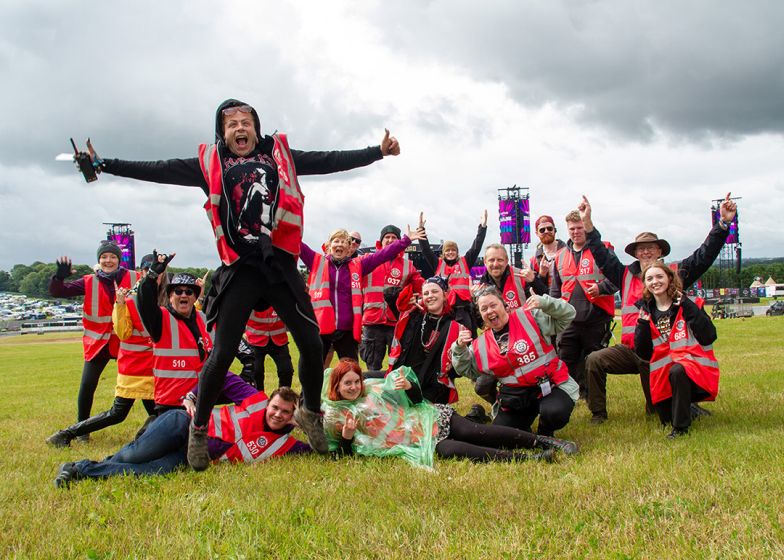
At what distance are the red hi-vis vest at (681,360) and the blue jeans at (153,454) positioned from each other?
4.22m

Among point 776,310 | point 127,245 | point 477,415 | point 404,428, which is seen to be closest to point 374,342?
point 477,415

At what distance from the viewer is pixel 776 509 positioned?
3.07 meters

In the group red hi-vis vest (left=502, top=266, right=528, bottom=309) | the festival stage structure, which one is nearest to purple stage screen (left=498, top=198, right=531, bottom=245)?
the festival stage structure

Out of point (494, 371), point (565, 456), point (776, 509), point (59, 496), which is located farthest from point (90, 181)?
point (776, 509)

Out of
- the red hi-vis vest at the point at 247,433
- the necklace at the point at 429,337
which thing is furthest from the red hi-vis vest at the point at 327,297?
the red hi-vis vest at the point at 247,433

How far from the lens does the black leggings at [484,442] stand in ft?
15.0

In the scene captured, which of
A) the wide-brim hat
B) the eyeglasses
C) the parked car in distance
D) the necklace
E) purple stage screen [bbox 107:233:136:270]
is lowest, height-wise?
the parked car in distance

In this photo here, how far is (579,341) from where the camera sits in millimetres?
7086

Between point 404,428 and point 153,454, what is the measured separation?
1987 millimetres

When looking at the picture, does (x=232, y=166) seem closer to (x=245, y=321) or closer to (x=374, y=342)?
(x=245, y=321)

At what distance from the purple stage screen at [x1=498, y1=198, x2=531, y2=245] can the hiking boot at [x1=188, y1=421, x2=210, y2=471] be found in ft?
146

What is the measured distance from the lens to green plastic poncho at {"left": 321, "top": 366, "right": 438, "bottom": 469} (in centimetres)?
487

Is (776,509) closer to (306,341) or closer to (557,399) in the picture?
(557,399)

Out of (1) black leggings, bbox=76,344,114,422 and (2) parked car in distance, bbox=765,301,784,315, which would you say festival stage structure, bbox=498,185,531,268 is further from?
(1) black leggings, bbox=76,344,114,422
